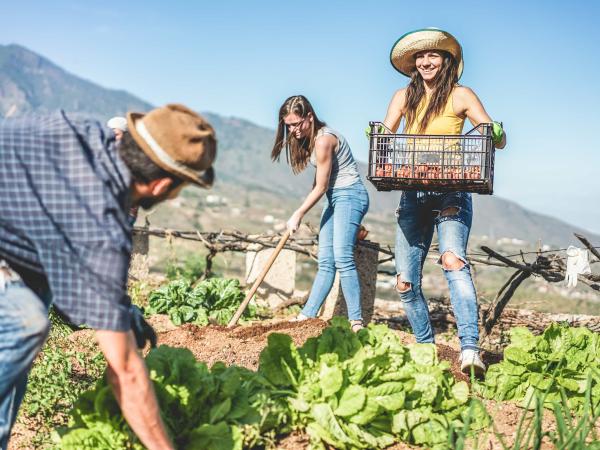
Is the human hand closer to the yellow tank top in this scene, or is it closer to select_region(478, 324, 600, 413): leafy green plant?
the yellow tank top

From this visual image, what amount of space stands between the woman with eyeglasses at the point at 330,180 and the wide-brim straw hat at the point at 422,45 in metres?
0.86

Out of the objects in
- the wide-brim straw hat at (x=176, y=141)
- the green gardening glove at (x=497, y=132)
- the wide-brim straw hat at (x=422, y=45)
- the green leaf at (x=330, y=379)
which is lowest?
the green leaf at (x=330, y=379)

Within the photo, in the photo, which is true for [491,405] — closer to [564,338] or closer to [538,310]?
[564,338]

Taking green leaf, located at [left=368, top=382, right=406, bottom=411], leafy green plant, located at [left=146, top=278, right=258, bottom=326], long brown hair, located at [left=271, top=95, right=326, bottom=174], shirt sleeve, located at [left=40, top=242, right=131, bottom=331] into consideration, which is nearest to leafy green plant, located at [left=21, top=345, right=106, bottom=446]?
shirt sleeve, located at [left=40, top=242, right=131, bottom=331]

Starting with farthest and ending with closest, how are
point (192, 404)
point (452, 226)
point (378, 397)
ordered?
point (452, 226), point (378, 397), point (192, 404)

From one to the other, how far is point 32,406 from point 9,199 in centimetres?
142

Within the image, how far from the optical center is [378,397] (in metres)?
2.98

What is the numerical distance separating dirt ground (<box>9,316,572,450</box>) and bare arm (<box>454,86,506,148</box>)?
4.75ft

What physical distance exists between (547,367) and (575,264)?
176cm

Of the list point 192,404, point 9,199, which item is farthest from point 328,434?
point 9,199

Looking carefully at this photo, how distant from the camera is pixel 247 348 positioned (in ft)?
15.4

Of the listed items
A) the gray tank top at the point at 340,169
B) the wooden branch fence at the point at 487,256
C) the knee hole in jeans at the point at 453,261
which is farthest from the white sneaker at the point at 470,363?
the gray tank top at the point at 340,169

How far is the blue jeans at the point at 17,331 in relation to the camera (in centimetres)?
221

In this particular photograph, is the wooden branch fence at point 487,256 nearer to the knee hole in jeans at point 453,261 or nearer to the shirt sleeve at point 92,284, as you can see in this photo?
the knee hole in jeans at point 453,261
